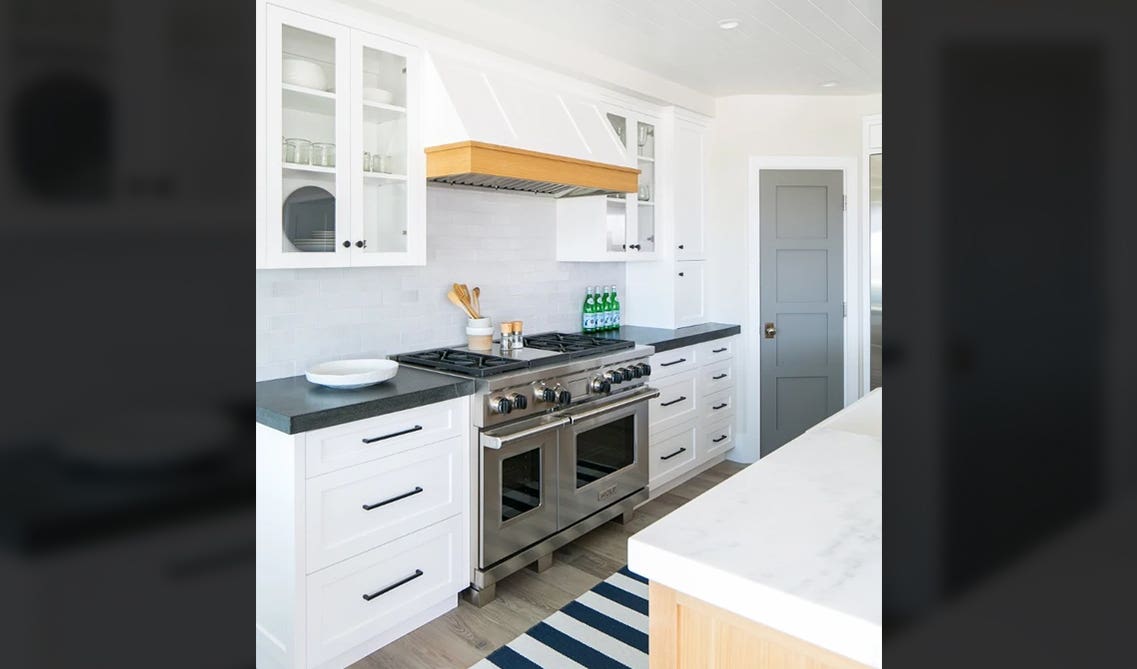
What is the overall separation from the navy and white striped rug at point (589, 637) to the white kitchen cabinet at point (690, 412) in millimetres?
1095

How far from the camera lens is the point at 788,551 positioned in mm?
1067

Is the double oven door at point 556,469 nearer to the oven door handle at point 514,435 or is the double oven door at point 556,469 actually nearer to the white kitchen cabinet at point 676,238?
the oven door handle at point 514,435

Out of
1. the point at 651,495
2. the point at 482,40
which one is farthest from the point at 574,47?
the point at 651,495

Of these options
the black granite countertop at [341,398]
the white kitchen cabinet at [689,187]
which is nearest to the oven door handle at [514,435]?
the black granite countertop at [341,398]

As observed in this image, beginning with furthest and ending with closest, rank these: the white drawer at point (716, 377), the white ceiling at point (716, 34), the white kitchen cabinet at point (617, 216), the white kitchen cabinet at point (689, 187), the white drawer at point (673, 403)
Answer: the white kitchen cabinet at point (689, 187) < the white drawer at point (716, 377) < the white kitchen cabinet at point (617, 216) < the white drawer at point (673, 403) < the white ceiling at point (716, 34)

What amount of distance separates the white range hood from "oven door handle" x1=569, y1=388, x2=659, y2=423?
43.4 inches

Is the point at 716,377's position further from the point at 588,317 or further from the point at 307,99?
the point at 307,99

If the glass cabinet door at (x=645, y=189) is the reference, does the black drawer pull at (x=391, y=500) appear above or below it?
below

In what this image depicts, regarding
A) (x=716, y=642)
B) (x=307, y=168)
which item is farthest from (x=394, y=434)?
(x=716, y=642)

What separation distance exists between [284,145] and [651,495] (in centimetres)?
272
